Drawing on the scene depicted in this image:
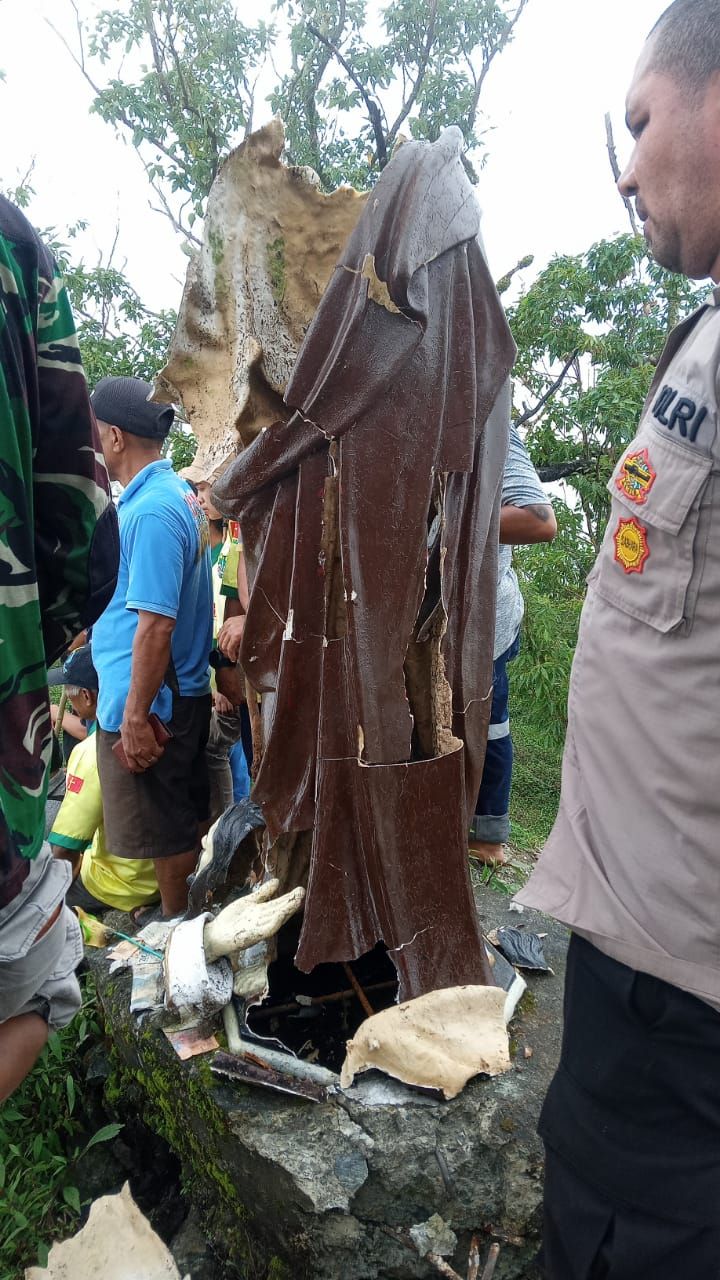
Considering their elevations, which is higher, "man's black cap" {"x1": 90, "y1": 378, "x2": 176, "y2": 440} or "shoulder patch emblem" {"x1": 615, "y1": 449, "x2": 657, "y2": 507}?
"man's black cap" {"x1": 90, "y1": 378, "x2": 176, "y2": 440}

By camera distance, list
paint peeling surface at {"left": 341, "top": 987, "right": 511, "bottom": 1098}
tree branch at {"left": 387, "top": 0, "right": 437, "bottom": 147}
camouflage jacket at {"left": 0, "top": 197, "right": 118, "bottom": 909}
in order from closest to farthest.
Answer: camouflage jacket at {"left": 0, "top": 197, "right": 118, "bottom": 909} < paint peeling surface at {"left": 341, "top": 987, "right": 511, "bottom": 1098} < tree branch at {"left": 387, "top": 0, "right": 437, "bottom": 147}

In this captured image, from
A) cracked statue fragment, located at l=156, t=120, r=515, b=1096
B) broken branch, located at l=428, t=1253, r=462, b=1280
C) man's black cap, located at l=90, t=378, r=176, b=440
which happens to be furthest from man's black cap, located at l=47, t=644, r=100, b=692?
broken branch, located at l=428, t=1253, r=462, b=1280

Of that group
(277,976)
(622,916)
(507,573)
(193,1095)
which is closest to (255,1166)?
(193,1095)

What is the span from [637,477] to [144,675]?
1.72 m

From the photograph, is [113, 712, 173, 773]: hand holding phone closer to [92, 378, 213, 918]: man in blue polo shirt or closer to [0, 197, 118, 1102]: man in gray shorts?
[92, 378, 213, 918]: man in blue polo shirt

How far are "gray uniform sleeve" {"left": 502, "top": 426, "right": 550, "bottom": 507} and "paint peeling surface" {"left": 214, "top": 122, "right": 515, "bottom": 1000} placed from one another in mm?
876

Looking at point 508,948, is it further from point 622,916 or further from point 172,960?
point 622,916

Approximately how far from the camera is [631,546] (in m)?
1.13

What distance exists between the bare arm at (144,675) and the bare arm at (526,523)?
3.61 ft

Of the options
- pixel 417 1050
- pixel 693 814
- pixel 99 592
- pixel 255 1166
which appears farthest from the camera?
pixel 417 1050

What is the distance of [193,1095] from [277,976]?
14.9 inches

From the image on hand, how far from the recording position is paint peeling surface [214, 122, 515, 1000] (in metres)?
1.57

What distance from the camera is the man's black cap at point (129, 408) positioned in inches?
102

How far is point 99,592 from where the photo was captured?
4.25ft
